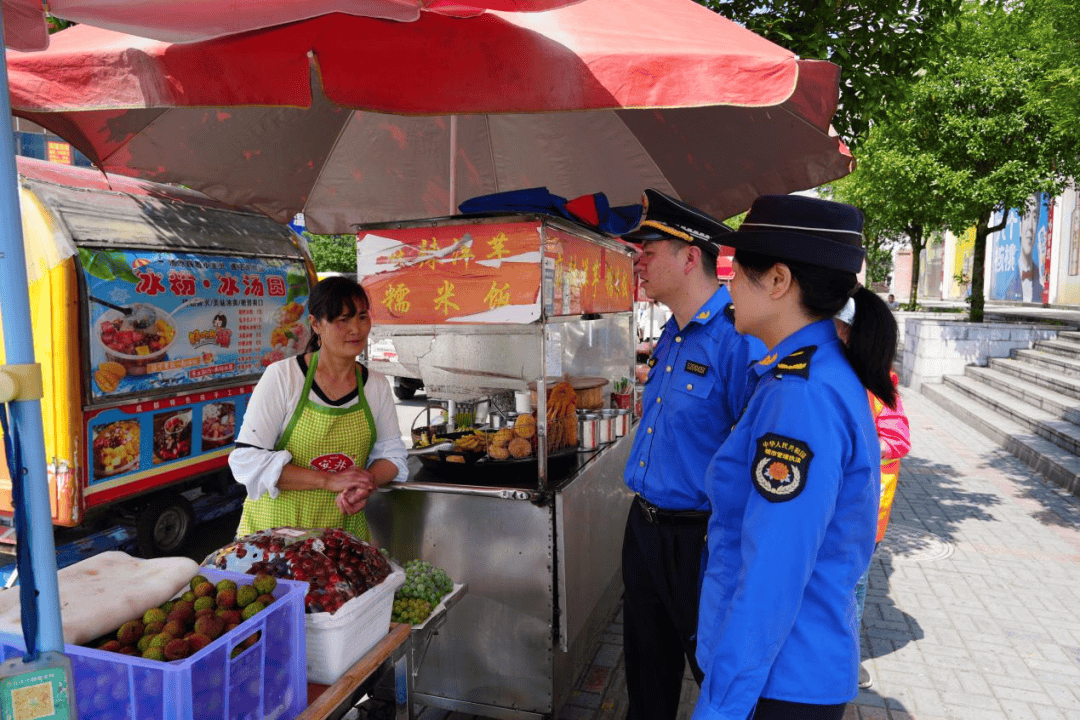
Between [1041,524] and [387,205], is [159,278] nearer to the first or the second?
Result: [387,205]

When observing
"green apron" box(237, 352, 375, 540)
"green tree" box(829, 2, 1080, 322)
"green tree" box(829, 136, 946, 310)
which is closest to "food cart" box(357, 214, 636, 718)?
"green apron" box(237, 352, 375, 540)

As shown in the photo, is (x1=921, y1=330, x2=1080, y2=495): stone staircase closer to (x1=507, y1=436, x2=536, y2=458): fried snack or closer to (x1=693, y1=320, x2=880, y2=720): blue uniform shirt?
(x1=507, y1=436, x2=536, y2=458): fried snack

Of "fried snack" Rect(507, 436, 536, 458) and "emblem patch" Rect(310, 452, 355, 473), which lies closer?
"emblem patch" Rect(310, 452, 355, 473)

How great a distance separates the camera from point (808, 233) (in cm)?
175

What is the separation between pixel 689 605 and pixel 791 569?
1.24 meters

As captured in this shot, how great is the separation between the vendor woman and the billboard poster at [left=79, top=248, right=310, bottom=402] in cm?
271

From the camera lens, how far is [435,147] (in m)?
4.96


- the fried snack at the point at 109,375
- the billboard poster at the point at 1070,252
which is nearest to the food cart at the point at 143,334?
the fried snack at the point at 109,375

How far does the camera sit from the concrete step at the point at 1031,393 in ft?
31.2

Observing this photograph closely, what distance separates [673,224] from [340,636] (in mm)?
A: 1899

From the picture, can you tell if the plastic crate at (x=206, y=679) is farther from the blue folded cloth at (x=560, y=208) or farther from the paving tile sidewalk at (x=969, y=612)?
the paving tile sidewalk at (x=969, y=612)

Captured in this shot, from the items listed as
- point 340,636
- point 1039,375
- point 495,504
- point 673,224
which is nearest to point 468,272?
point 673,224

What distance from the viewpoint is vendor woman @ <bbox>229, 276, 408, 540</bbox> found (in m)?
2.93

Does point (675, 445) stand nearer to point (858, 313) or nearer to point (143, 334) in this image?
point (858, 313)
